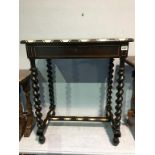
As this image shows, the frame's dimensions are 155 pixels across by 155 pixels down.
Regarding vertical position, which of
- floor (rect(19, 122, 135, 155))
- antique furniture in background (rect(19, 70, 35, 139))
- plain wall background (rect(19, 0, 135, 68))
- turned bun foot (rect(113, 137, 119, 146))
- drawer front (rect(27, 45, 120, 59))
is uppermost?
plain wall background (rect(19, 0, 135, 68))

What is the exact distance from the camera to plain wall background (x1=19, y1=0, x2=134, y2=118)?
1.46 m

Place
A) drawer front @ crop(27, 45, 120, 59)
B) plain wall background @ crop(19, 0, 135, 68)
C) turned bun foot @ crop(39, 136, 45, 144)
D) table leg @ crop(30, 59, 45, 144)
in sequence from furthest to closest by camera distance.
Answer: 1. plain wall background @ crop(19, 0, 135, 68)
2. turned bun foot @ crop(39, 136, 45, 144)
3. table leg @ crop(30, 59, 45, 144)
4. drawer front @ crop(27, 45, 120, 59)

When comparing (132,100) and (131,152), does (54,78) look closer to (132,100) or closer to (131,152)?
(132,100)

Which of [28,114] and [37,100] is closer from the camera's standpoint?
[37,100]

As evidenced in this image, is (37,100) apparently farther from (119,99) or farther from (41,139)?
(119,99)

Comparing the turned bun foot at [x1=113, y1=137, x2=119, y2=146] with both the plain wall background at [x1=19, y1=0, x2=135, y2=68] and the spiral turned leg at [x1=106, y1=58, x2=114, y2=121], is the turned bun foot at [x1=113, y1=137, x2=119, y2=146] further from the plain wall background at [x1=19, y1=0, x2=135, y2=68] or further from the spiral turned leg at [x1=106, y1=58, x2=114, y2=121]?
the plain wall background at [x1=19, y1=0, x2=135, y2=68]

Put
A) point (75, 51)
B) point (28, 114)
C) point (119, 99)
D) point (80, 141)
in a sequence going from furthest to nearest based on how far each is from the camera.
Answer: point (28, 114)
point (80, 141)
point (119, 99)
point (75, 51)

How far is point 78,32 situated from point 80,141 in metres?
0.77

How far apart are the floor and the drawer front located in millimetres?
585

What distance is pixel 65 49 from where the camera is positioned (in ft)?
3.69

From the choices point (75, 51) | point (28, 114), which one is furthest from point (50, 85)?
point (75, 51)

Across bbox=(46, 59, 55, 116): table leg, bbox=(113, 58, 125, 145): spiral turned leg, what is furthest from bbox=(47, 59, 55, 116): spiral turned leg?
bbox=(113, 58, 125, 145): spiral turned leg

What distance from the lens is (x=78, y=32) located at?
59.2 inches
